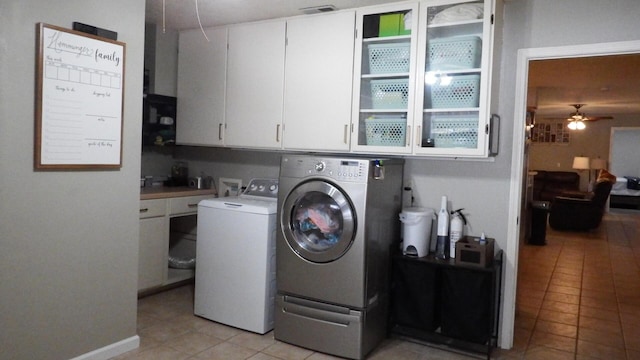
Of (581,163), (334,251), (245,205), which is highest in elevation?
(581,163)

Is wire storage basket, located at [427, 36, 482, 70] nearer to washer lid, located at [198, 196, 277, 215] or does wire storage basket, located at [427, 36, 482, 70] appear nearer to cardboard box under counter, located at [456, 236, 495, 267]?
cardboard box under counter, located at [456, 236, 495, 267]

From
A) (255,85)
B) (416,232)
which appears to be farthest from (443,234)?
(255,85)

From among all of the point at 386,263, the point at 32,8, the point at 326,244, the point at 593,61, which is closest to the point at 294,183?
the point at 326,244

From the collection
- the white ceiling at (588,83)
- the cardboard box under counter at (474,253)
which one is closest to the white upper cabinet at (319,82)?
the cardboard box under counter at (474,253)

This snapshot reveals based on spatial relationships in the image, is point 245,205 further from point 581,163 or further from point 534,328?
point 581,163

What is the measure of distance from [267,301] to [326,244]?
0.63 m

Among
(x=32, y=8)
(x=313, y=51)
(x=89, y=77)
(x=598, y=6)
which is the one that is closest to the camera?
(x=32, y=8)

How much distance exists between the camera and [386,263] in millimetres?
3008

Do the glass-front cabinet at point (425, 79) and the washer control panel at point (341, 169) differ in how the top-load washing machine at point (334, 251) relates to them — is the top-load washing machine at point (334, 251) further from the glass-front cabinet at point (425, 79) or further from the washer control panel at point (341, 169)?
the glass-front cabinet at point (425, 79)

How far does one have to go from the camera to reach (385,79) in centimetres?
306

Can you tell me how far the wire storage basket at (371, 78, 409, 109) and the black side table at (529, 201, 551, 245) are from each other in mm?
4613

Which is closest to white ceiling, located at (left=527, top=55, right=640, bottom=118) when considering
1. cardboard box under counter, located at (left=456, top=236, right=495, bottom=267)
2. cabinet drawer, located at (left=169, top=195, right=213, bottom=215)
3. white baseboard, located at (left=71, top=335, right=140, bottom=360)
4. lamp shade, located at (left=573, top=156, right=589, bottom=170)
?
lamp shade, located at (left=573, top=156, right=589, bottom=170)

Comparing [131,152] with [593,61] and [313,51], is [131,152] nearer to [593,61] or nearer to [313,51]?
[313,51]

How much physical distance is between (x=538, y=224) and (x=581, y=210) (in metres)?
2.18
